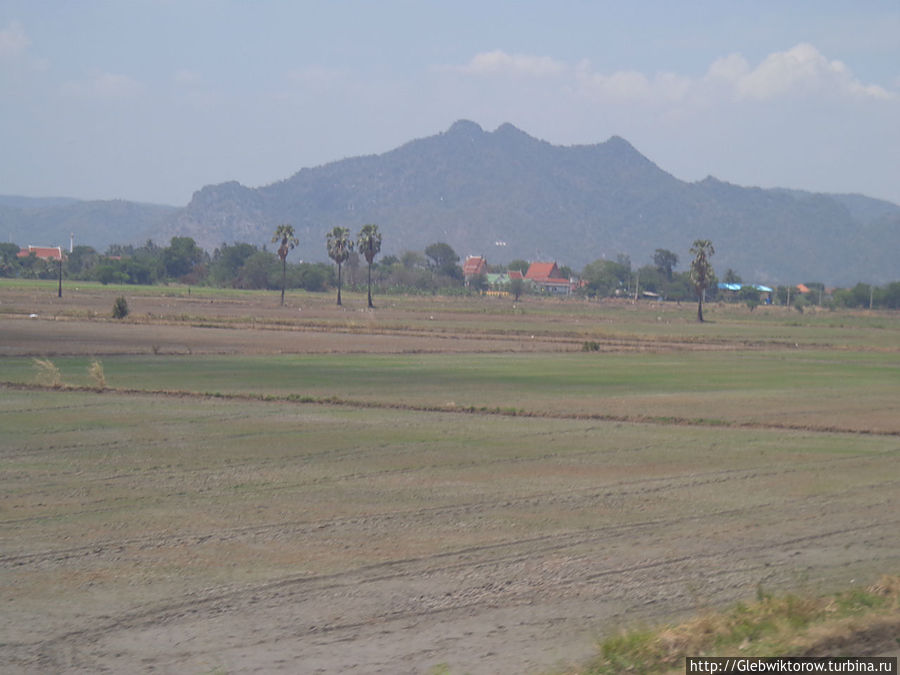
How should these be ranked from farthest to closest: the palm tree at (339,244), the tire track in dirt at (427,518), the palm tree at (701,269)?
the palm tree at (339,244) < the palm tree at (701,269) < the tire track in dirt at (427,518)

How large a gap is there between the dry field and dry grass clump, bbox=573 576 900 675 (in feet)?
2.47

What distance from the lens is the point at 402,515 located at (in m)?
14.4

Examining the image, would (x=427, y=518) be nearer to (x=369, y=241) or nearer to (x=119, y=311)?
(x=119, y=311)

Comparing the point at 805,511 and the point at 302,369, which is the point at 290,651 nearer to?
the point at 805,511

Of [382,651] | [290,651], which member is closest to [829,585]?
[382,651]

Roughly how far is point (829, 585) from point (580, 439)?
11.4 meters

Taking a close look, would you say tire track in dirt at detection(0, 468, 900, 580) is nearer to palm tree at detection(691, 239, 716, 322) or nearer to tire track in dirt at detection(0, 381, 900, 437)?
tire track in dirt at detection(0, 381, 900, 437)

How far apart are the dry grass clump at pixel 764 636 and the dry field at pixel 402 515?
2.47ft

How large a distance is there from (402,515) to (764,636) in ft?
22.2

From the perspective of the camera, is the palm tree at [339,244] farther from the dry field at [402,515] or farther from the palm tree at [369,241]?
the dry field at [402,515]

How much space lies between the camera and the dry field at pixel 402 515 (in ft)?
30.9

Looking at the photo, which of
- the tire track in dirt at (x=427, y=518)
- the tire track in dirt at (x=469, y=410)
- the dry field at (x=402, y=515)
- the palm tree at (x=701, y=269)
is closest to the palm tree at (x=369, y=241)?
the palm tree at (x=701, y=269)

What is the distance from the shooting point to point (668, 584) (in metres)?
11.1

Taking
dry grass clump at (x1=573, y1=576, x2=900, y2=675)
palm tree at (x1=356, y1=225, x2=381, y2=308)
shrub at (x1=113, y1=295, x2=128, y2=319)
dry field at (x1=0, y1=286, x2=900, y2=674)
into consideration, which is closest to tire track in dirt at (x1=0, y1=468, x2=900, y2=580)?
dry field at (x1=0, y1=286, x2=900, y2=674)
